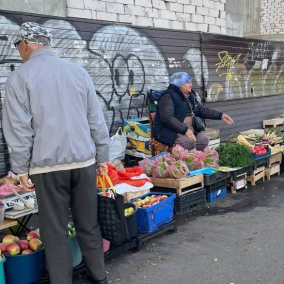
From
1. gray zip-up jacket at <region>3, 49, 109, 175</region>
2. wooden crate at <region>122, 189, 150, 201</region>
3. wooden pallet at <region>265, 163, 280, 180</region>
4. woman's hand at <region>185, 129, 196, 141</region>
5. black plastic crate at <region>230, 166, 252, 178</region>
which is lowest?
wooden pallet at <region>265, 163, 280, 180</region>

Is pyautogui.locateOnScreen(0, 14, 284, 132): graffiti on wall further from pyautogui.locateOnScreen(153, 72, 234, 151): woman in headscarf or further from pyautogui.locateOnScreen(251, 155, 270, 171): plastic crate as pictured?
pyautogui.locateOnScreen(251, 155, 270, 171): plastic crate

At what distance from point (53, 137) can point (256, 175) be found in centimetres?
479

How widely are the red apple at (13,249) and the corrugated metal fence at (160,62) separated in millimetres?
3078

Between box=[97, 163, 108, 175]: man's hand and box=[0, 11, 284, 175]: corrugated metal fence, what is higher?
box=[0, 11, 284, 175]: corrugated metal fence

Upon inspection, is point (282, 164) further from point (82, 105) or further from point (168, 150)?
point (82, 105)

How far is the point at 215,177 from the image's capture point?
6051 mm

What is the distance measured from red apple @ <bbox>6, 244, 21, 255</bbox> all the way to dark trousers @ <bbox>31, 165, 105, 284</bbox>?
40 cm

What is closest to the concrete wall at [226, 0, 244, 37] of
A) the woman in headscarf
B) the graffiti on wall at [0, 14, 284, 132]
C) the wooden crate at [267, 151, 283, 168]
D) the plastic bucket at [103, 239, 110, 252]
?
the graffiti on wall at [0, 14, 284, 132]

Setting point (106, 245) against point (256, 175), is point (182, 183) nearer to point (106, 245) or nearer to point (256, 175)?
point (106, 245)

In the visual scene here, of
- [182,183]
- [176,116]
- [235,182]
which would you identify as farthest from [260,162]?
[182,183]

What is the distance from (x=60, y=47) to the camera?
261 inches

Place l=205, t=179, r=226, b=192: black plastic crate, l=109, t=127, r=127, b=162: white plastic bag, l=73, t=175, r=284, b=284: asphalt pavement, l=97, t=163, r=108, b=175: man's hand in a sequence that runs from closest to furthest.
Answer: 1. l=97, t=163, r=108, b=175: man's hand
2. l=73, t=175, r=284, b=284: asphalt pavement
3. l=205, t=179, r=226, b=192: black plastic crate
4. l=109, t=127, r=127, b=162: white plastic bag

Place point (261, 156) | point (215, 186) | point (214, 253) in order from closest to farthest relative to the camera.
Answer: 1. point (214, 253)
2. point (215, 186)
3. point (261, 156)

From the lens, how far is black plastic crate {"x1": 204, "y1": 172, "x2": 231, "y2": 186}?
592cm
